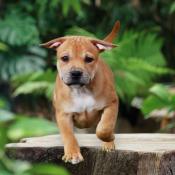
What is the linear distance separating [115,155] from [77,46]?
646 mm

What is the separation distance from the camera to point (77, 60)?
277cm

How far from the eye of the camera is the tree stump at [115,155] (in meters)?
3.10

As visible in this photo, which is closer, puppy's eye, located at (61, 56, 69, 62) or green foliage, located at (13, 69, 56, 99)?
puppy's eye, located at (61, 56, 69, 62)

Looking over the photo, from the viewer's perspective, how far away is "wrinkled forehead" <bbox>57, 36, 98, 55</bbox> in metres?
2.78

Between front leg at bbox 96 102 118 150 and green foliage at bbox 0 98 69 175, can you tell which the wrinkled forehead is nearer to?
front leg at bbox 96 102 118 150

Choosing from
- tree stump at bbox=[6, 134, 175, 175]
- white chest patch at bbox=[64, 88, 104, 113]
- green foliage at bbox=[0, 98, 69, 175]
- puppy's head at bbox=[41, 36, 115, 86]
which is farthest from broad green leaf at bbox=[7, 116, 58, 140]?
tree stump at bbox=[6, 134, 175, 175]

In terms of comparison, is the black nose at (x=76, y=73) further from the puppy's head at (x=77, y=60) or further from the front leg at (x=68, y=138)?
the front leg at (x=68, y=138)

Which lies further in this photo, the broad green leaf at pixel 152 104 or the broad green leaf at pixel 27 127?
the broad green leaf at pixel 152 104

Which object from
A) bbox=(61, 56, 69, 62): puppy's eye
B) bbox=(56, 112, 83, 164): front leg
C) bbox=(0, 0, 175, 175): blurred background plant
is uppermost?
bbox=(61, 56, 69, 62): puppy's eye

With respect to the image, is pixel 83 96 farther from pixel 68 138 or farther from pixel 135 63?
pixel 135 63

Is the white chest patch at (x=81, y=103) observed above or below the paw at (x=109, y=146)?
above

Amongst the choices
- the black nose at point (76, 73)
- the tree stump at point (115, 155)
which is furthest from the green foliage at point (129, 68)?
the black nose at point (76, 73)

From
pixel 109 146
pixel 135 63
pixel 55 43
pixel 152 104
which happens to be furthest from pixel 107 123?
pixel 135 63

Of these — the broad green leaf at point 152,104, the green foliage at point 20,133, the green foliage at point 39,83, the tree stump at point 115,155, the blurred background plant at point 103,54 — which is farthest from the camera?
the blurred background plant at point 103,54
